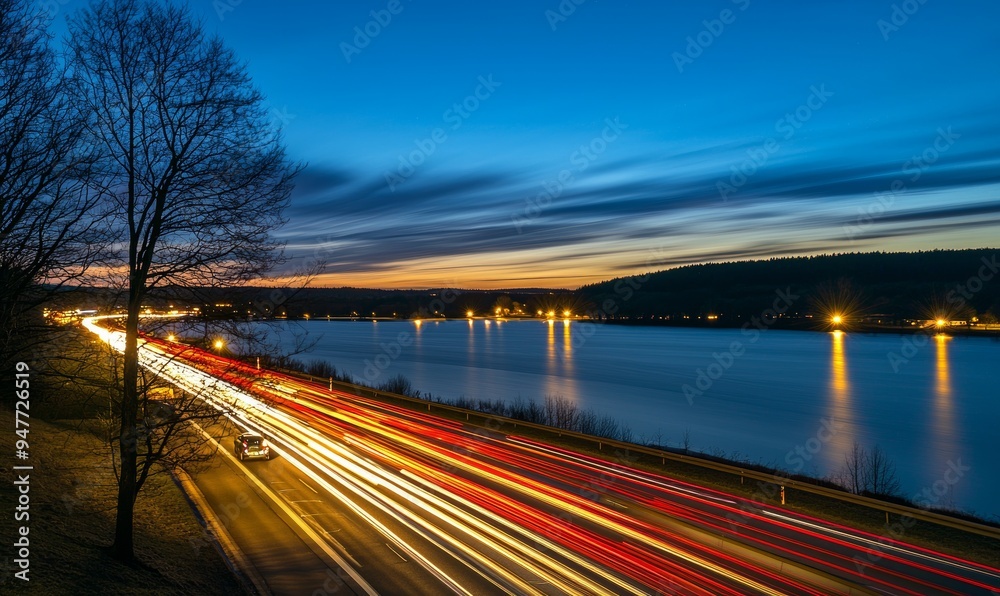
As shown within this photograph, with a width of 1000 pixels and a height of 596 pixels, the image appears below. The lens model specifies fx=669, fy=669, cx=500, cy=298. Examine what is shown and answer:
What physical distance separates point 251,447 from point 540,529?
1224 centimetres

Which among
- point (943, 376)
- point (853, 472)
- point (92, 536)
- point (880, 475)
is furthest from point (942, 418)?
point (92, 536)

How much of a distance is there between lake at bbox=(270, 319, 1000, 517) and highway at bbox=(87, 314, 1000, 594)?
20.3 m

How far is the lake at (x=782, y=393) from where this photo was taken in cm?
4169

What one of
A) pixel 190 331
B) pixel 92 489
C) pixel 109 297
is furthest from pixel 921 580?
pixel 92 489

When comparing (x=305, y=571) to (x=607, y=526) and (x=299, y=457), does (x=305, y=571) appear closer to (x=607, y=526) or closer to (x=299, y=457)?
(x=607, y=526)

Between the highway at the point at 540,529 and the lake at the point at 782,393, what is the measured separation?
2034cm

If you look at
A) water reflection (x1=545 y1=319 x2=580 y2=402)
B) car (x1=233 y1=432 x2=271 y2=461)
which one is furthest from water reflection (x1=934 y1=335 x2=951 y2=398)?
car (x1=233 y1=432 x2=271 y2=461)

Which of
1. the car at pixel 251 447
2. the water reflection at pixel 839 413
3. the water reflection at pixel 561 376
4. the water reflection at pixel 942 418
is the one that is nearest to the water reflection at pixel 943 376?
the water reflection at pixel 942 418

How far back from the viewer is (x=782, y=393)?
70.2 metres

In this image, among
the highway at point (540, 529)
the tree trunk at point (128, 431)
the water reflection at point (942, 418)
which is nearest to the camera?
the tree trunk at point (128, 431)

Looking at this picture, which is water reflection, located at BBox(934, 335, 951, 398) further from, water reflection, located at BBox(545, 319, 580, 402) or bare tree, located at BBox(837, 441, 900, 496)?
water reflection, located at BBox(545, 319, 580, 402)

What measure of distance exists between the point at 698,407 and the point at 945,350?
86192mm

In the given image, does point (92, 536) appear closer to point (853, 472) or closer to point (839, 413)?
point (853, 472)

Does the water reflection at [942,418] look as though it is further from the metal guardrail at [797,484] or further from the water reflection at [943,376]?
the metal guardrail at [797,484]
